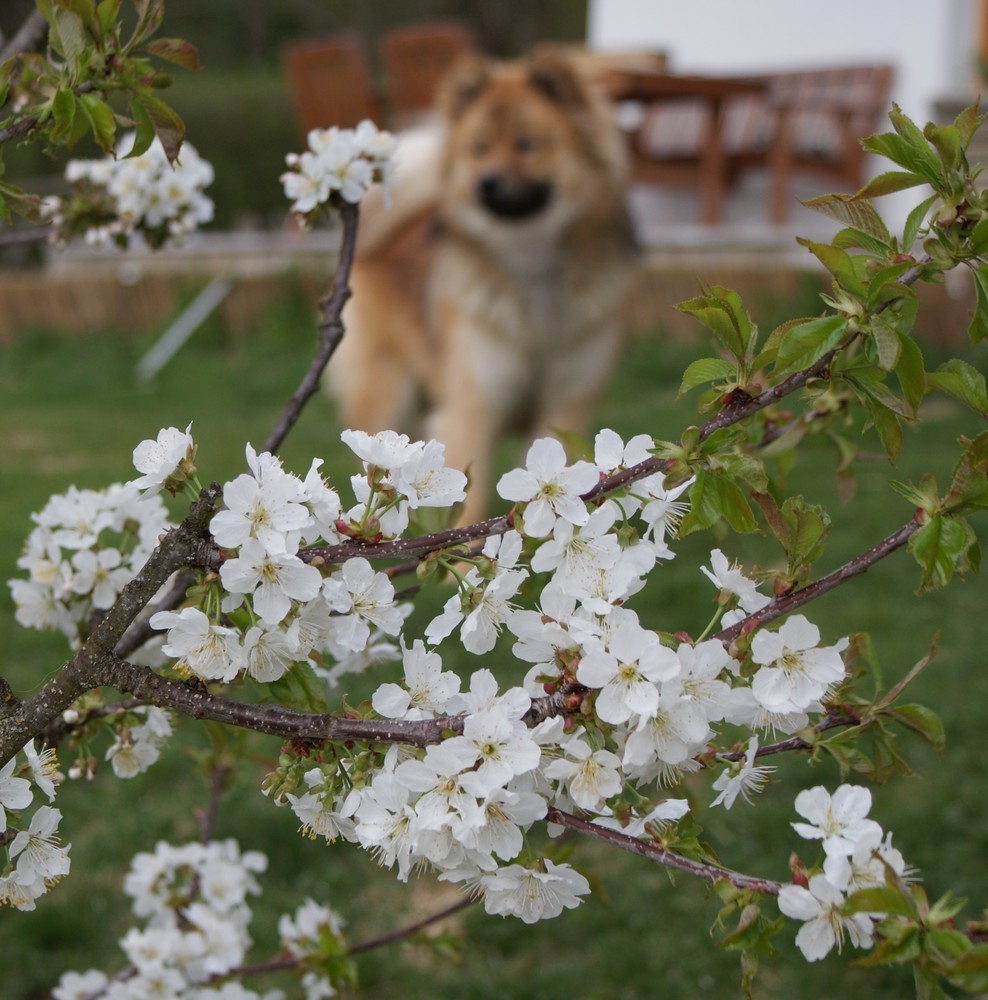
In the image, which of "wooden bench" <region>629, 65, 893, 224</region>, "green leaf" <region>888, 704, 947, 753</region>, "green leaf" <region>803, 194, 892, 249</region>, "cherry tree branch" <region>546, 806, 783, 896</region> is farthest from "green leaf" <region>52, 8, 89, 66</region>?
"wooden bench" <region>629, 65, 893, 224</region>

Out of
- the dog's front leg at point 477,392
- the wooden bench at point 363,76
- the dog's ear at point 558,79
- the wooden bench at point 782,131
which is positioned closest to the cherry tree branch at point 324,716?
the dog's front leg at point 477,392

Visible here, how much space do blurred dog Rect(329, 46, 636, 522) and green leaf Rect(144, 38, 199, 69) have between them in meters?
3.03

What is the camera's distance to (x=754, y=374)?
0.90m

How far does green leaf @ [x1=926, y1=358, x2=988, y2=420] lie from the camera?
3.02 feet

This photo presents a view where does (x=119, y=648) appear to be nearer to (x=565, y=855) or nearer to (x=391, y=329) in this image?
(x=565, y=855)

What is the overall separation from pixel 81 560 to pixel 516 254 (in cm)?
352

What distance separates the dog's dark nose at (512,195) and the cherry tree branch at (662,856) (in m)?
3.68

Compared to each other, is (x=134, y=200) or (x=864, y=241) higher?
(x=864, y=241)

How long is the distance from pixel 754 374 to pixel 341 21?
61.4ft

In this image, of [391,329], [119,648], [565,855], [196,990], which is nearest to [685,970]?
[196,990]

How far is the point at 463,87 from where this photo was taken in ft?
14.6

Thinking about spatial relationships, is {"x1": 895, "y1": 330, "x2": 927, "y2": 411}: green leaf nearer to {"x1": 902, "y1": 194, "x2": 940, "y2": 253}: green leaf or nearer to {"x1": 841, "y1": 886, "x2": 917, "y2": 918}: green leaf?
{"x1": 902, "y1": 194, "x2": 940, "y2": 253}: green leaf

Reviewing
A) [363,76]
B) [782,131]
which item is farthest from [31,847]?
[363,76]

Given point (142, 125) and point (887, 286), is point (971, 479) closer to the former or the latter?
point (887, 286)
